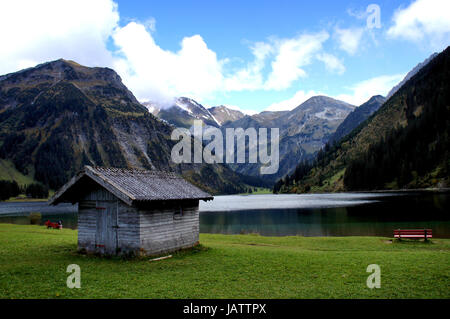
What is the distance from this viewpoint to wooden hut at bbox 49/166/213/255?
22.3 metres

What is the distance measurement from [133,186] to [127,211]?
74.3 inches

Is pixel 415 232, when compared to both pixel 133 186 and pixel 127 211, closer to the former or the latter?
pixel 133 186

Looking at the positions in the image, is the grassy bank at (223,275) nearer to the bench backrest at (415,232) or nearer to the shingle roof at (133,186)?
the shingle roof at (133,186)

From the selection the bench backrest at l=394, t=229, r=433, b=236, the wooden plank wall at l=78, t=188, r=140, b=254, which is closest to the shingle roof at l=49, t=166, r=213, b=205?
the wooden plank wall at l=78, t=188, r=140, b=254

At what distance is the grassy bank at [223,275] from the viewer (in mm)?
14234

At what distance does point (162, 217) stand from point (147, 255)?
117 inches

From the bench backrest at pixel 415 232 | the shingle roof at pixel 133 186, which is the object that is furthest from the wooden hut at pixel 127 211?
the bench backrest at pixel 415 232

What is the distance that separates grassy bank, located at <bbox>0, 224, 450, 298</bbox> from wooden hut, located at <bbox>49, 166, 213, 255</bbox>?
3.95 feet

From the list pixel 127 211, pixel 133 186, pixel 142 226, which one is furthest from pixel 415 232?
pixel 127 211

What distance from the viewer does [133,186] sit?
23359mm

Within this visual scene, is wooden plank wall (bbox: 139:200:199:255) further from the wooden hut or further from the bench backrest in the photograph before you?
the bench backrest
